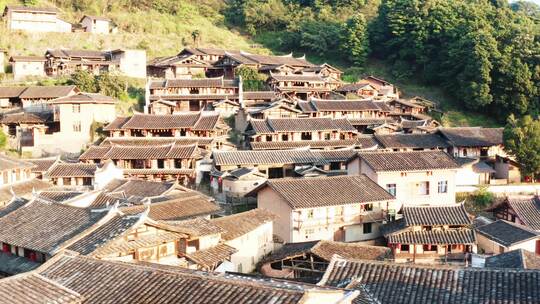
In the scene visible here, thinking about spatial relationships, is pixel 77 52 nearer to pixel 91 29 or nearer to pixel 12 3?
pixel 91 29

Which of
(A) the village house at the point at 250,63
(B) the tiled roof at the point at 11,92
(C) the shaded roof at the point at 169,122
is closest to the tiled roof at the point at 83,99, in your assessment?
(C) the shaded roof at the point at 169,122

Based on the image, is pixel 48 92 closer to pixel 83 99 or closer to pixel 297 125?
pixel 83 99

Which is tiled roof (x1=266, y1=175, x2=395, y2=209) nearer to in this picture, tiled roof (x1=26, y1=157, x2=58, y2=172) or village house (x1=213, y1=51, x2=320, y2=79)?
tiled roof (x1=26, y1=157, x2=58, y2=172)

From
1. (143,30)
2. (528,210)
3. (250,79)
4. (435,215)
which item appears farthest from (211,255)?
(143,30)

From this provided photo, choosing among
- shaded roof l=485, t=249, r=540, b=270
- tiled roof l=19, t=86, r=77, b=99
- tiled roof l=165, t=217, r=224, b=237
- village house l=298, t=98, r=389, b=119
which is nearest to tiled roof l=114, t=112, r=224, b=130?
tiled roof l=19, t=86, r=77, b=99

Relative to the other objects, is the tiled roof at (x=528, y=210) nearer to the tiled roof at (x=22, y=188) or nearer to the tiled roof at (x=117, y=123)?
the tiled roof at (x=22, y=188)

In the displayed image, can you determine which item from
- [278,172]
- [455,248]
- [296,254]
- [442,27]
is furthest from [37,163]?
[442,27]
